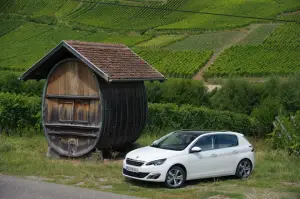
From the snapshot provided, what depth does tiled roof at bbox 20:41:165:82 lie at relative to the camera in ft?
55.3

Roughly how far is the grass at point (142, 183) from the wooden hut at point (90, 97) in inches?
33.8

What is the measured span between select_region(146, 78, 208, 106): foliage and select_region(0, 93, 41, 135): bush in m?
21.4

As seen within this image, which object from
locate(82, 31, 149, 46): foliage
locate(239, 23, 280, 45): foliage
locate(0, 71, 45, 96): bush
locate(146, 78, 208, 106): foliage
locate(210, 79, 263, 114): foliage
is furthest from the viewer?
locate(82, 31, 149, 46): foliage

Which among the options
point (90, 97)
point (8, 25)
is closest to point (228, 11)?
point (8, 25)

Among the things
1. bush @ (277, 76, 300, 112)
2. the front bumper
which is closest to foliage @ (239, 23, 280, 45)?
bush @ (277, 76, 300, 112)

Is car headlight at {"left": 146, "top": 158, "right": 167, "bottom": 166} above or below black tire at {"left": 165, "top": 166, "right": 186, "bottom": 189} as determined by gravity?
above

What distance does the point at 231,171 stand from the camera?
1501 centimetres

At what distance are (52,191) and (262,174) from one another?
6.56m

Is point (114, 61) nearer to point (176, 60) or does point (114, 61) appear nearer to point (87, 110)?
point (87, 110)

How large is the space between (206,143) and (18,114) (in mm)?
12669

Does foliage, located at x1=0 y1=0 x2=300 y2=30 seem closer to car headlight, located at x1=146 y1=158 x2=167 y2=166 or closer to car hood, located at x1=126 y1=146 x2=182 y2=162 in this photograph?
car hood, located at x1=126 y1=146 x2=182 y2=162

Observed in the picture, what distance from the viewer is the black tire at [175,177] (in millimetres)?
13625

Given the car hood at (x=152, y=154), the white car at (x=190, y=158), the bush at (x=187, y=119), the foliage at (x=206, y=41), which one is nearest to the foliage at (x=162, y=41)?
the foliage at (x=206, y=41)

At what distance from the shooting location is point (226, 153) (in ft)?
48.7
